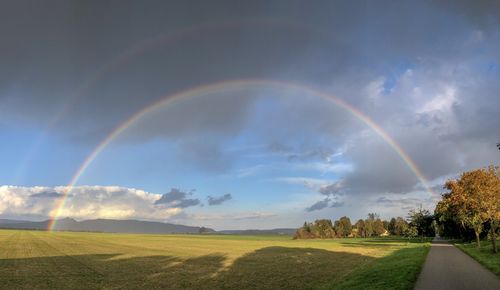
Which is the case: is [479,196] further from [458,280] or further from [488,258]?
[458,280]

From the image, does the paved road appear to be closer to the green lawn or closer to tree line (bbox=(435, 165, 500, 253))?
the green lawn

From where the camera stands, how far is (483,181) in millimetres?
50094

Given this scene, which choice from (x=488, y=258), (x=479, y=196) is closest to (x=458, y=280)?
(x=488, y=258)

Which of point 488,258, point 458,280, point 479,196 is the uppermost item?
point 479,196

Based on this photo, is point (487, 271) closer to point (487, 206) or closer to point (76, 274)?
point (487, 206)

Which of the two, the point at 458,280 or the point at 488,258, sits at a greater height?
the point at 488,258

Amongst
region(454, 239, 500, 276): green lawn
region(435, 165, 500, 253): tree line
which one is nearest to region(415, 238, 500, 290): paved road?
region(454, 239, 500, 276): green lawn

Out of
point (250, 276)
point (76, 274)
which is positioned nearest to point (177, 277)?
point (250, 276)

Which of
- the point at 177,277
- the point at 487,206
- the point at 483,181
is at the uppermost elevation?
the point at 483,181

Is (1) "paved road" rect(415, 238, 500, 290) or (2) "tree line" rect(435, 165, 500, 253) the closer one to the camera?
(1) "paved road" rect(415, 238, 500, 290)

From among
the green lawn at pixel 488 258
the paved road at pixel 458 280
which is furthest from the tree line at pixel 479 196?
the paved road at pixel 458 280

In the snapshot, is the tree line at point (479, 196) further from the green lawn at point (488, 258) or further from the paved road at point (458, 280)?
the paved road at point (458, 280)

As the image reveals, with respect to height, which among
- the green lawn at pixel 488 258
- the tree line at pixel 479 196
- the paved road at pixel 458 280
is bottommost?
the paved road at pixel 458 280

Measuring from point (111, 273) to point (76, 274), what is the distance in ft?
8.70
